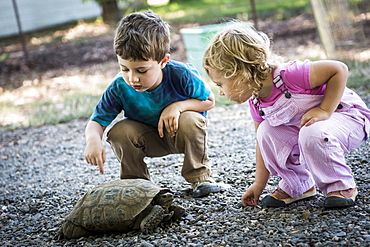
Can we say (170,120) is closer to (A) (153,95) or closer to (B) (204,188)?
(A) (153,95)

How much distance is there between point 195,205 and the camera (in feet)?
9.23

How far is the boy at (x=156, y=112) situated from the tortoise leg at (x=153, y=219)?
19.0 inches

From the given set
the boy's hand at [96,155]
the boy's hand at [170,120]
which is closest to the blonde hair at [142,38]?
the boy's hand at [170,120]

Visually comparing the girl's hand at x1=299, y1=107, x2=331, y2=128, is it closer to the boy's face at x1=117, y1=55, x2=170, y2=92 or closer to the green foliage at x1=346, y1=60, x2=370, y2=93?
the boy's face at x1=117, y1=55, x2=170, y2=92

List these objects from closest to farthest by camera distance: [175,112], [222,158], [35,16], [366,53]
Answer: [175,112], [222,158], [366,53], [35,16]

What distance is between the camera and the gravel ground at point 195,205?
2.24 metres

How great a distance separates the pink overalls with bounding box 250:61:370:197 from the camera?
2.37 metres

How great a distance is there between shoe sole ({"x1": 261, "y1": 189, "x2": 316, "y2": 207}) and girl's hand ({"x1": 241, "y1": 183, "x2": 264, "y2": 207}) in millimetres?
46

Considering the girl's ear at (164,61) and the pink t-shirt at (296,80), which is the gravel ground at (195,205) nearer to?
the pink t-shirt at (296,80)

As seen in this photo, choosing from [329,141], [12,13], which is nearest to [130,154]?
[329,141]

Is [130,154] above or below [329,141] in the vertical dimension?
below

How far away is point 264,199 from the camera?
2.67 meters

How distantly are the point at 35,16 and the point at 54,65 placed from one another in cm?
632

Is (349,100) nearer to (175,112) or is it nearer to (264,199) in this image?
(264,199)
